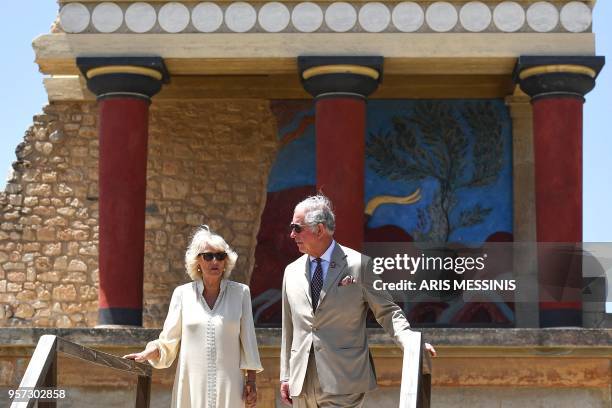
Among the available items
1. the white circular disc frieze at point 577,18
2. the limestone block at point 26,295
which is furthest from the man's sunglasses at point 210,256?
the limestone block at point 26,295

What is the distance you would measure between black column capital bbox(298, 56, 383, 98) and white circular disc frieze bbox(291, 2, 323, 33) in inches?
16.0

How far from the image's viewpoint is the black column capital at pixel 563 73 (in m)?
14.3

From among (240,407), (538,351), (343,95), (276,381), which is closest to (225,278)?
(240,407)

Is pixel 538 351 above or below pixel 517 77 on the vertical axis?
below

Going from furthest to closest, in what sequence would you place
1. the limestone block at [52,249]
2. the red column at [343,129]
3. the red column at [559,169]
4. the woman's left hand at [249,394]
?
1. the limestone block at [52,249]
2. the red column at [343,129]
3. the red column at [559,169]
4. the woman's left hand at [249,394]

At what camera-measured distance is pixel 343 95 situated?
14.4 metres

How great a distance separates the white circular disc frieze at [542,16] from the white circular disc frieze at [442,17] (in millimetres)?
828

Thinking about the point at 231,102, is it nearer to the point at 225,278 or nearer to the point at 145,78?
the point at 145,78

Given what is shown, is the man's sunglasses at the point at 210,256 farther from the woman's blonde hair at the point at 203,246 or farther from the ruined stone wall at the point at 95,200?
the ruined stone wall at the point at 95,200

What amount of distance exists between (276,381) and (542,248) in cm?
424

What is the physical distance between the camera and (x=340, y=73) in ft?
47.5

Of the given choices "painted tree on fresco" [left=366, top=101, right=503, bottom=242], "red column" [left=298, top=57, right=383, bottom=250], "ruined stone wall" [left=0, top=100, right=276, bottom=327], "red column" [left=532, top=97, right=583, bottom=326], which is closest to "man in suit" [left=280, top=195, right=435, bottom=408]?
→ "red column" [left=298, top=57, right=383, bottom=250]

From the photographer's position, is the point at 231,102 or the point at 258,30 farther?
the point at 231,102

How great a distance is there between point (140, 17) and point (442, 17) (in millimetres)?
3336
